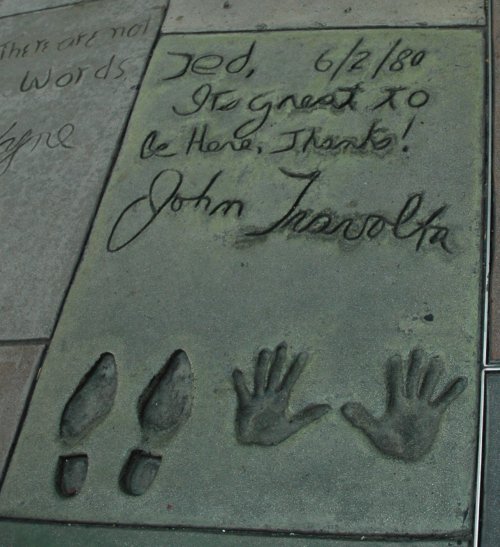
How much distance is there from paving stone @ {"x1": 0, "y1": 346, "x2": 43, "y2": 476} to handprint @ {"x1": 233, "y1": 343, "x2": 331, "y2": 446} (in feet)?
2.21

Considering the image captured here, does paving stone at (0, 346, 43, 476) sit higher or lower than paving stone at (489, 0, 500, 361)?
lower

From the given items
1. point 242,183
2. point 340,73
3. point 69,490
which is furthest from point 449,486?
point 340,73

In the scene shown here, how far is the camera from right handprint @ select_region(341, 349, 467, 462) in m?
2.10

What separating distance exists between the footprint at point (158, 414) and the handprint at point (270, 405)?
16cm

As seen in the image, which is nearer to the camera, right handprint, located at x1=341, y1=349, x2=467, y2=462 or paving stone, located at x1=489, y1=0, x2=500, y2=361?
right handprint, located at x1=341, y1=349, x2=467, y2=462

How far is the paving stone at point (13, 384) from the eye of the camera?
7.80 ft

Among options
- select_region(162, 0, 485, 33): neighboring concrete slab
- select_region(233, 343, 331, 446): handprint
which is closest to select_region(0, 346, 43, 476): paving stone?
select_region(233, 343, 331, 446): handprint

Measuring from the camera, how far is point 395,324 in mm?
2342

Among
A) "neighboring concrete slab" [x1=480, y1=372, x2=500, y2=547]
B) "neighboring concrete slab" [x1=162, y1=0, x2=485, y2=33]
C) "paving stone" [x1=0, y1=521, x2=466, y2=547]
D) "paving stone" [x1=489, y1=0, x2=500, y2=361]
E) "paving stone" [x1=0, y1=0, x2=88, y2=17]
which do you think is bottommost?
"paving stone" [x1=0, y1=521, x2=466, y2=547]

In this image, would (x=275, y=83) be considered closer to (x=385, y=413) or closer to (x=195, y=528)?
(x=385, y=413)

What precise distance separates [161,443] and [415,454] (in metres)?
0.71

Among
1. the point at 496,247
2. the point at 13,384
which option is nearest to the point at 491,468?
the point at 496,247
